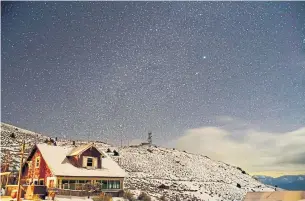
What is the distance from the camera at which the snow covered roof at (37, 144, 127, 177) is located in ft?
101

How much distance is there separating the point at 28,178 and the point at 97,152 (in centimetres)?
742

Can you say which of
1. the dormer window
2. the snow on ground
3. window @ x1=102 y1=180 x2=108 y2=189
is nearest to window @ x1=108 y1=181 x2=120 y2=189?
window @ x1=102 y1=180 x2=108 y2=189

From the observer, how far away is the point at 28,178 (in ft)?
114

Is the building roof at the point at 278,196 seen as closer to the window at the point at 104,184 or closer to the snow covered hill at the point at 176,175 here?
the window at the point at 104,184

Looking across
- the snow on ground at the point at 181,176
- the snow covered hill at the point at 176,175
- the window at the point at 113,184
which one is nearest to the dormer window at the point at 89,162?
the window at the point at 113,184

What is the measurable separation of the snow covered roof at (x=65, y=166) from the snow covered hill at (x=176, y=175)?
7292 millimetres

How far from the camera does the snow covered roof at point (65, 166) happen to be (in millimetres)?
30652

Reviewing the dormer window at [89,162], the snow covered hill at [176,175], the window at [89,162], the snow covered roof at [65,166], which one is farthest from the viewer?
the snow covered hill at [176,175]

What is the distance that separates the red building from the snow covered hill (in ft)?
25.7

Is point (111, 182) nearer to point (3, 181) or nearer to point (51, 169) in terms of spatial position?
point (51, 169)

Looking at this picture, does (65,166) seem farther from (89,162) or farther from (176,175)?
(176,175)

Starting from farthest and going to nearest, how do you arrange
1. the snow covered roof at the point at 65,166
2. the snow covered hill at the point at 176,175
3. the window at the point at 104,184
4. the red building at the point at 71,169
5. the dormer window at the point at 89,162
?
the snow covered hill at the point at 176,175 < the dormer window at the point at 89,162 < the window at the point at 104,184 < the snow covered roof at the point at 65,166 < the red building at the point at 71,169

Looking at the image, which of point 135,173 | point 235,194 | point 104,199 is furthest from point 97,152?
point 235,194

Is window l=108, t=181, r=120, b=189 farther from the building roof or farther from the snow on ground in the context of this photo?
the building roof
